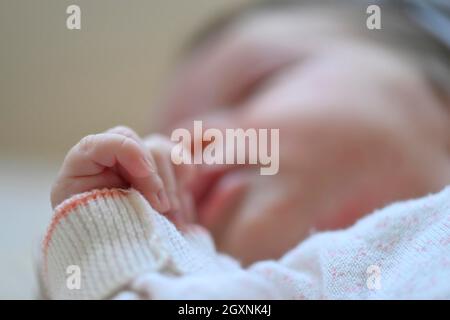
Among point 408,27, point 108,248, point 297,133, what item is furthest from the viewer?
point 408,27

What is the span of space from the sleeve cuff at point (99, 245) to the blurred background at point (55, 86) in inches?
2.1

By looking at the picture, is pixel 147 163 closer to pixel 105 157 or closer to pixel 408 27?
pixel 105 157

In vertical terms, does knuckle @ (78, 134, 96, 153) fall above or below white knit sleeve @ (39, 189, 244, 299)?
above

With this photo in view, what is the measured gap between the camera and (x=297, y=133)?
2.00 ft

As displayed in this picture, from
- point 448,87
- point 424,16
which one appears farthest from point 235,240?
point 424,16

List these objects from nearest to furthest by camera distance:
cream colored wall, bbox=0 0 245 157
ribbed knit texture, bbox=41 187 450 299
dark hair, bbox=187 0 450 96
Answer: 1. ribbed knit texture, bbox=41 187 450 299
2. cream colored wall, bbox=0 0 245 157
3. dark hair, bbox=187 0 450 96

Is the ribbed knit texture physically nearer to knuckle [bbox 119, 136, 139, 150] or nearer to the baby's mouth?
knuckle [bbox 119, 136, 139, 150]

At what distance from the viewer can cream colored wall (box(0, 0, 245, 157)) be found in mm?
532

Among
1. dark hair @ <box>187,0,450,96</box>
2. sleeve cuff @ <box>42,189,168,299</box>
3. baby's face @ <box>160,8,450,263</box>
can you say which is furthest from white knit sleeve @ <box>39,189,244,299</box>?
dark hair @ <box>187,0,450,96</box>

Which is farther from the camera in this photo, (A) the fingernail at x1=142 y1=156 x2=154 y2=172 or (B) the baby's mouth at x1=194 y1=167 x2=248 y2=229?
(B) the baby's mouth at x1=194 y1=167 x2=248 y2=229

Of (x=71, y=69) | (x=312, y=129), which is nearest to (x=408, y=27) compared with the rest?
(x=312, y=129)

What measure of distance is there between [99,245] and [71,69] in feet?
1.29

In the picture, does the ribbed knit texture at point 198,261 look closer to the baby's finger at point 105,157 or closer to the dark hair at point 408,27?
the baby's finger at point 105,157
